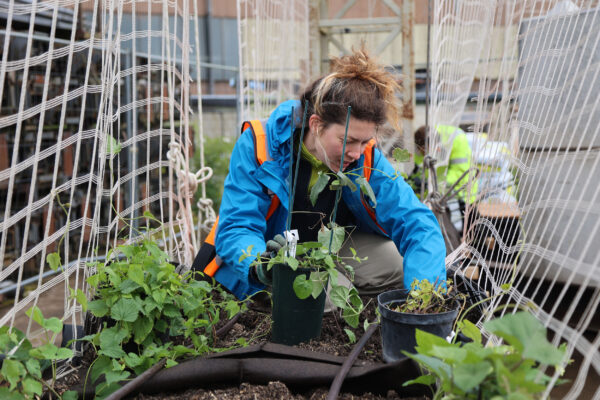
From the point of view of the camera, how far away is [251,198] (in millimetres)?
1932

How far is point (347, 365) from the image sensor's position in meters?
1.31

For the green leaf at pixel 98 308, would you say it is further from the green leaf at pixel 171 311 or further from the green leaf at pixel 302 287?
the green leaf at pixel 302 287

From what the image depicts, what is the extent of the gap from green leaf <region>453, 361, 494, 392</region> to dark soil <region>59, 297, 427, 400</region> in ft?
1.51

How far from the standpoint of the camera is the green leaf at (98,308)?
1.35 meters

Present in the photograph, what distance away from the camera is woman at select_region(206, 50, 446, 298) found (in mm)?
1831

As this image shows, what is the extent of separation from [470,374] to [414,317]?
0.47 metres

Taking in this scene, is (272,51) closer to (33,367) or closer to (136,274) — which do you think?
(136,274)

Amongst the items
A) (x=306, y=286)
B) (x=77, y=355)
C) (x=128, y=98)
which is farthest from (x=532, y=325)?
(x=128, y=98)

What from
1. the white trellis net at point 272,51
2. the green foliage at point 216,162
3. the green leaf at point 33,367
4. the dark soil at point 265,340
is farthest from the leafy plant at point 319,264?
the green foliage at point 216,162

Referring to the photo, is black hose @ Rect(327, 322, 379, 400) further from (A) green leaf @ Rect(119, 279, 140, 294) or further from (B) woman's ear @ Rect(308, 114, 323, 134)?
Result: (B) woman's ear @ Rect(308, 114, 323, 134)

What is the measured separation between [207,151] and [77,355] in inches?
159

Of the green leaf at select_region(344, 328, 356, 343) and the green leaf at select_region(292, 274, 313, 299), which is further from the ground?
the green leaf at select_region(292, 274, 313, 299)

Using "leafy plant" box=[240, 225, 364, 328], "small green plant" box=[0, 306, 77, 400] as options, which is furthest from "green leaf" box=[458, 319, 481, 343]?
"small green plant" box=[0, 306, 77, 400]

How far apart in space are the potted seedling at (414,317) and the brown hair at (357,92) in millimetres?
645
